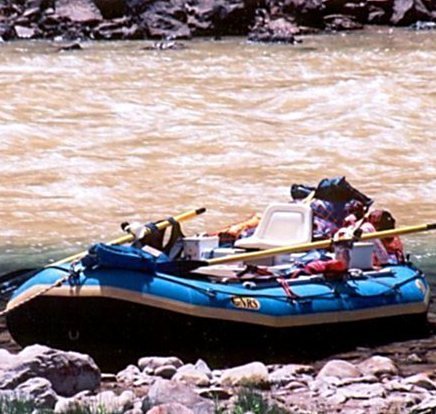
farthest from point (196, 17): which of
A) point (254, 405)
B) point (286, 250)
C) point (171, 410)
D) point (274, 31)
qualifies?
point (171, 410)

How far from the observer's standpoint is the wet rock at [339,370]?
6.99m

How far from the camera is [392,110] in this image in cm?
1786

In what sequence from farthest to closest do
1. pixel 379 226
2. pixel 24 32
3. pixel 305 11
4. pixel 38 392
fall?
pixel 305 11 → pixel 24 32 → pixel 379 226 → pixel 38 392

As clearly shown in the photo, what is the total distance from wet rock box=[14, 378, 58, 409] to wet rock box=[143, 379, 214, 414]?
0.41 meters

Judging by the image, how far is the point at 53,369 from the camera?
6367 mm

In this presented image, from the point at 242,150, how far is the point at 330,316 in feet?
25.6

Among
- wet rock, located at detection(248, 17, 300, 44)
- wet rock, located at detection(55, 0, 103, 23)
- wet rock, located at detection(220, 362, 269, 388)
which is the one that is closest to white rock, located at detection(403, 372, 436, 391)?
wet rock, located at detection(220, 362, 269, 388)

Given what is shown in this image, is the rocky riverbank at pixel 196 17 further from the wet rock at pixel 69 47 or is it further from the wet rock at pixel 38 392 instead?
the wet rock at pixel 38 392

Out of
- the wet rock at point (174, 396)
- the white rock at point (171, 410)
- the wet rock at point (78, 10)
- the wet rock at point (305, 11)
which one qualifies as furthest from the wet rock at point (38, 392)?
the wet rock at point (305, 11)

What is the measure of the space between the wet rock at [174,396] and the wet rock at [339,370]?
48.2 inches

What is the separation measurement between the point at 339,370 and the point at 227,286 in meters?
0.93

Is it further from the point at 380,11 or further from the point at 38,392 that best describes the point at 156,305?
the point at 380,11

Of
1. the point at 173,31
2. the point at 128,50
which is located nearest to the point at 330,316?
the point at 128,50

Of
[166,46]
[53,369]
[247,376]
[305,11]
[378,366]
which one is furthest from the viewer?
[305,11]
